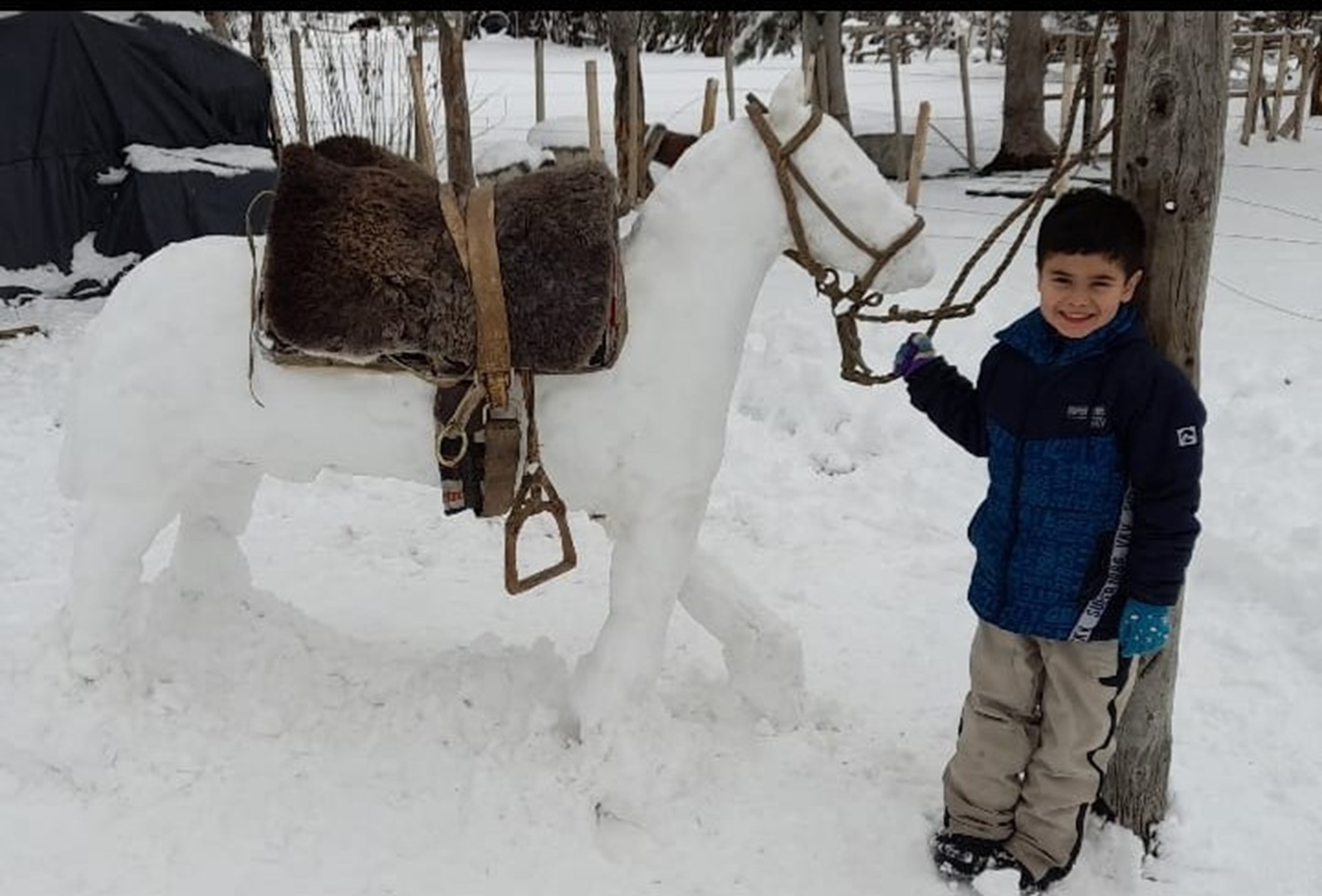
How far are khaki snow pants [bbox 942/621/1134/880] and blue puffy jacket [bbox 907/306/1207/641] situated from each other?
8 centimetres

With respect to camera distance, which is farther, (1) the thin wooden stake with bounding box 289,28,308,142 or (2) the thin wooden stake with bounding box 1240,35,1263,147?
(2) the thin wooden stake with bounding box 1240,35,1263,147

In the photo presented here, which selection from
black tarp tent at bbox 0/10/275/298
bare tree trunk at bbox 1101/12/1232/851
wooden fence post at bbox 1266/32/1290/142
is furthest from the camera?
wooden fence post at bbox 1266/32/1290/142

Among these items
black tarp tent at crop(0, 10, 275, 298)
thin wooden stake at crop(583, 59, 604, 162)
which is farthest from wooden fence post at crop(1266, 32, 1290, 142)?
black tarp tent at crop(0, 10, 275, 298)

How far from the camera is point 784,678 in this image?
3.07 meters

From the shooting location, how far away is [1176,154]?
235 cm

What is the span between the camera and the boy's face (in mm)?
2184

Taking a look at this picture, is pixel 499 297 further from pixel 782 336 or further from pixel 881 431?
pixel 782 336

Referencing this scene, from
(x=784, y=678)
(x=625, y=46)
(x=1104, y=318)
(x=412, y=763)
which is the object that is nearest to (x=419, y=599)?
(x=412, y=763)

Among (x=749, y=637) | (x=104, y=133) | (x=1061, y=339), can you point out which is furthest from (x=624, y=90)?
(x=1061, y=339)

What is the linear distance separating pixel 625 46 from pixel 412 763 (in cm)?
790

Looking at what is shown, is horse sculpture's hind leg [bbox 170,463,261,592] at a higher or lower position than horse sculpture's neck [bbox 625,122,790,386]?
lower

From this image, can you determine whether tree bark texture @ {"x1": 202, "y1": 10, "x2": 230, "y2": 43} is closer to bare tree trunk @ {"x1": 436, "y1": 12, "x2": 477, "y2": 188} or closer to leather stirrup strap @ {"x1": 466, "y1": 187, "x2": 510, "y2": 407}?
bare tree trunk @ {"x1": 436, "y1": 12, "x2": 477, "y2": 188}

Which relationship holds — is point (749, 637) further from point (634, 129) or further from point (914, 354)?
point (634, 129)

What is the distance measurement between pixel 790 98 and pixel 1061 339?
76 centimetres
